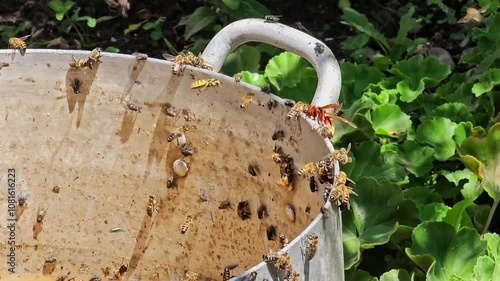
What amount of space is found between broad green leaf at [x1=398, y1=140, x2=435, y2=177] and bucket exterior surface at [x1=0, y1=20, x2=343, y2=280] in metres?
0.42

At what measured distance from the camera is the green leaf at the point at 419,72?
6.95ft

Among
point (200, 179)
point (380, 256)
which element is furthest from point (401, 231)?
point (200, 179)

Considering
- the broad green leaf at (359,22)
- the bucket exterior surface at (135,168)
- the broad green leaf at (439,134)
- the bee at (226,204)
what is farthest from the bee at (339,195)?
the broad green leaf at (359,22)

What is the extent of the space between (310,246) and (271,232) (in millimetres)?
532

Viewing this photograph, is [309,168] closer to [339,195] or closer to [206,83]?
[339,195]

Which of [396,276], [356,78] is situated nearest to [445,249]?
[396,276]

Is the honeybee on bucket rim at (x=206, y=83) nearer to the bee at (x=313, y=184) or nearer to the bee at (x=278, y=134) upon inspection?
the bee at (x=278, y=134)

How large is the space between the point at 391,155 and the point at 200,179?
43 centimetres

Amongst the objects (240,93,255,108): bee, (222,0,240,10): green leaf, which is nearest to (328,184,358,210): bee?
(240,93,255,108): bee

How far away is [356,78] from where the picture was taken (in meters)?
2.12

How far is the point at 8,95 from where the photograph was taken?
168cm

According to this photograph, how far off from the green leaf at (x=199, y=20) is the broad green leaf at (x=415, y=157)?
3.13ft

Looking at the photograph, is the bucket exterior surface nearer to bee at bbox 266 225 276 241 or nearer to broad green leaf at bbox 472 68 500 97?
bee at bbox 266 225 276 241

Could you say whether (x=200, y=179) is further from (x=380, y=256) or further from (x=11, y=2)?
(x=11, y=2)
